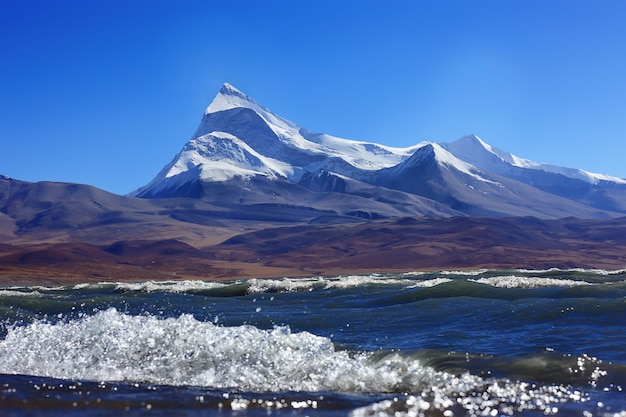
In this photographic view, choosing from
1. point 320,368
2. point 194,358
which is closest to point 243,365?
point 194,358

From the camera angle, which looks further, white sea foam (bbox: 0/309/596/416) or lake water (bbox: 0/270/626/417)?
white sea foam (bbox: 0/309/596/416)

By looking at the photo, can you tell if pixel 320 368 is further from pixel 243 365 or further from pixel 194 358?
pixel 194 358

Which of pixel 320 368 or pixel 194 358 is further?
pixel 194 358

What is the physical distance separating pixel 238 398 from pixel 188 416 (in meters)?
1.09

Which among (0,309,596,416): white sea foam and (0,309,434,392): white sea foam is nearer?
(0,309,596,416): white sea foam

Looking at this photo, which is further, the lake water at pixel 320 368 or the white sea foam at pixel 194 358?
the white sea foam at pixel 194 358

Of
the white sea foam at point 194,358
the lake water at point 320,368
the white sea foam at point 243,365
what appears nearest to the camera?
the lake water at point 320,368

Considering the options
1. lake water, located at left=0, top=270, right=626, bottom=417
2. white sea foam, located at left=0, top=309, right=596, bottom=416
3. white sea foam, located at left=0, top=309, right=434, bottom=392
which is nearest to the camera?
lake water, located at left=0, top=270, right=626, bottom=417

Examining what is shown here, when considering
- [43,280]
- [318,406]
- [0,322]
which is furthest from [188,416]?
[43,280]

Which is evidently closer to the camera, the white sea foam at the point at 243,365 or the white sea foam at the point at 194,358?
the white sea foam at the point at 243,365

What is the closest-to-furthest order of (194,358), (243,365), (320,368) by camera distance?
(320,368), (243,365), (194,358)

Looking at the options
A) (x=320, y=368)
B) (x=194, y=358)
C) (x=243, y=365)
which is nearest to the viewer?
(x=320, y=368)

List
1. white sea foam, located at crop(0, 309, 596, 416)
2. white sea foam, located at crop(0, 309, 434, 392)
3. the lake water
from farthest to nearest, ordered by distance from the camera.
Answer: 1. white sea foam, located at crop(0, 309, 434, 392)
2. white sea foam, located at crop(0, 309, 596, 416)
3. the lake water

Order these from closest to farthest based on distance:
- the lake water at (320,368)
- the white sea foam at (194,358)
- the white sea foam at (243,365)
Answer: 1. the lake water at (320,368)
2. the white sea foam at (243,365)
3. the white sea foam at (194,358)
